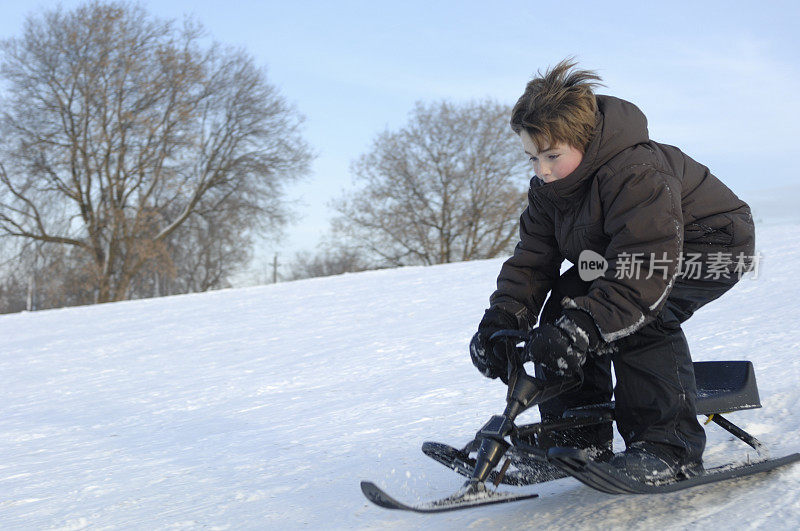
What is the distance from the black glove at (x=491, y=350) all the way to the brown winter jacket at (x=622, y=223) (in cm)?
10

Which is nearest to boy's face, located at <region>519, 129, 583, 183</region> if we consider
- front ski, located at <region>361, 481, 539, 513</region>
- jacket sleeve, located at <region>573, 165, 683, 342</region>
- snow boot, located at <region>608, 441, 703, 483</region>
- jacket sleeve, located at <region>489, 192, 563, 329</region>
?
jacket sleeve, located at <region>573, 165, 683, 342</region>

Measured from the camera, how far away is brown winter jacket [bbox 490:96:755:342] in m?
2.10

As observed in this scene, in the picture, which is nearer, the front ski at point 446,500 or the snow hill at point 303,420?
the front ski at point 446,500

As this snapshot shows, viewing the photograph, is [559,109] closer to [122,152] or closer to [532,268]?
[532,268]

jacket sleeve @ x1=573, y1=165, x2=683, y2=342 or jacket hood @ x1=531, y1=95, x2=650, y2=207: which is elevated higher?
jacket hood @ x1=531, y1=95, x2=650, y2=207

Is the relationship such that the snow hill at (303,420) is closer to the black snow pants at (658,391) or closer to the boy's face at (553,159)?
the black snow pants at (658,391)

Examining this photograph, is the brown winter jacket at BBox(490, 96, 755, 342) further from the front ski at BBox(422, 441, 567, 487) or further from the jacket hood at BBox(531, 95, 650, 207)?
the front ski at BBox(422, 441, 567, 487)

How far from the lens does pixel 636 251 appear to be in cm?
213

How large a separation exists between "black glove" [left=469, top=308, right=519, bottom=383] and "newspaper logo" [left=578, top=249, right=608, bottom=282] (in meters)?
0.31

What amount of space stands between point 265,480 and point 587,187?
179 cm

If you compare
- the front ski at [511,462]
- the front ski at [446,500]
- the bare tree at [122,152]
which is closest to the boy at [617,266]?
the front ski at [511,462]

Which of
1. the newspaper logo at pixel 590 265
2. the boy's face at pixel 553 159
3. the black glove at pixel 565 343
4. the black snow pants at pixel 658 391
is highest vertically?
the boy's face at pixel 553 159

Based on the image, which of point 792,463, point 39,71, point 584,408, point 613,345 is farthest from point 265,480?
point 39,71

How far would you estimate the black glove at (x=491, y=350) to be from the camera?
224 cm
